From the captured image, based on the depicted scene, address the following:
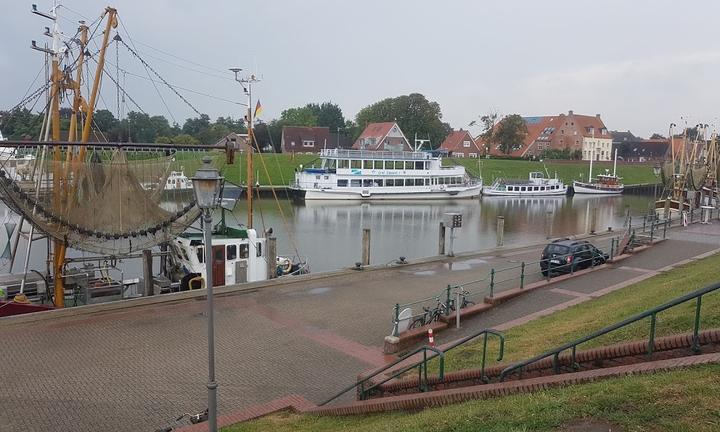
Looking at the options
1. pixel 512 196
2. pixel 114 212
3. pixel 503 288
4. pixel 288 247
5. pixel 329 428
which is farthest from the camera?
pixel 512 196

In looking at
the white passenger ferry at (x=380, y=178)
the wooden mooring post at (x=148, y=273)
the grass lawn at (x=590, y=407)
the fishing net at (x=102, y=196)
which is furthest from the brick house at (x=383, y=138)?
the grass lawn at (x=590, y=407)

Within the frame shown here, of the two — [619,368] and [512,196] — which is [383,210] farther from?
[619,368]

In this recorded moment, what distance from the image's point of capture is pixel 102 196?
18469 mm

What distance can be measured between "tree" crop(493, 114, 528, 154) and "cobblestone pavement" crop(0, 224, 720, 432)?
94.5 m

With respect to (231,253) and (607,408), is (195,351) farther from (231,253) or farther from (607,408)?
(607,408)

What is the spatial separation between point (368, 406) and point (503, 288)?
12090mm

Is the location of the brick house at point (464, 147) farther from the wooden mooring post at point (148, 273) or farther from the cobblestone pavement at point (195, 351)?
the wooden mooring post at point (148, 273)

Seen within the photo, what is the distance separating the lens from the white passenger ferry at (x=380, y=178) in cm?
7175

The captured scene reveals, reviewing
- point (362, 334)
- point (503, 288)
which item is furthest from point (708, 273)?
point (362, 334)

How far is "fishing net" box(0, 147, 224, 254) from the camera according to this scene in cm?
1703

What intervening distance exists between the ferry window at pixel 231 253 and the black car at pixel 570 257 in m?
12.2

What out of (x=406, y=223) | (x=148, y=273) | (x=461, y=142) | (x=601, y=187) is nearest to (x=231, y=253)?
(x=148, y=273)

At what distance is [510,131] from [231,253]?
3850 inches

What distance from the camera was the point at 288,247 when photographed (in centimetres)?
3669
